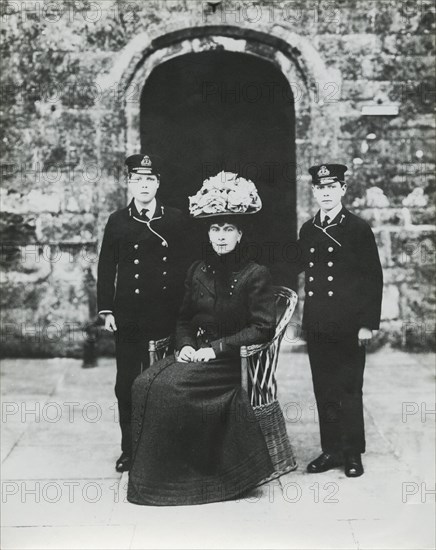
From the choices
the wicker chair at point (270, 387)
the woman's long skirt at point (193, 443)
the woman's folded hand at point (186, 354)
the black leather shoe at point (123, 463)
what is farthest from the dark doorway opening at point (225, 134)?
the black leather shoe at point (123, 463)

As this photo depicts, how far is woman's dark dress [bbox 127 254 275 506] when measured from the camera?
2.74 meters

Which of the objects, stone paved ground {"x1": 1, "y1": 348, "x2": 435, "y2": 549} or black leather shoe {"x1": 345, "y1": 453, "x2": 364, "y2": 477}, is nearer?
stone paved ground {"x1": 1, "y1": 348, "x2": 435, "y2": 549}

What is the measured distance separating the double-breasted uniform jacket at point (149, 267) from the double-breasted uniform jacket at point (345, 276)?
21.8 inches

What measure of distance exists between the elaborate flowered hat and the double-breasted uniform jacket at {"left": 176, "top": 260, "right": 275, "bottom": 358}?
0.22 metres

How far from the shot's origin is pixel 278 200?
10.3 ft

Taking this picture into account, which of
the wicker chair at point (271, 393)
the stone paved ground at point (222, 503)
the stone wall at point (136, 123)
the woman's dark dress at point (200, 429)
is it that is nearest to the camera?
the stone paved ground at point (222, 503)

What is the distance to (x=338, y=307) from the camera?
9.46 ft

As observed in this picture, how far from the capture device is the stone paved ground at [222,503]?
8.54 ft

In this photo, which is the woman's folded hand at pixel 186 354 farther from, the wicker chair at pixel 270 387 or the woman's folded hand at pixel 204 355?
the wicker chair at pixel 270 387

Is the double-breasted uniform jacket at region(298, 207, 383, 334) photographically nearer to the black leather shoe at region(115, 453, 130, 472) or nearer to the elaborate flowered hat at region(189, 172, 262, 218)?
the elaborate flowered hat at region(189, 172, 262, 218)

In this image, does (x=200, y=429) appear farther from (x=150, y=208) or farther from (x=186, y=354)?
(x=150, y=208)

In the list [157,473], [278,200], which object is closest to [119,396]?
[157,473]

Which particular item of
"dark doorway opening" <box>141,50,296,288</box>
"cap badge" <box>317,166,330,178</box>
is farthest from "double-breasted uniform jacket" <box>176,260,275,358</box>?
"cap badge" <box>317,166,330,178</box>

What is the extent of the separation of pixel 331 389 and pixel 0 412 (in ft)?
4.86
